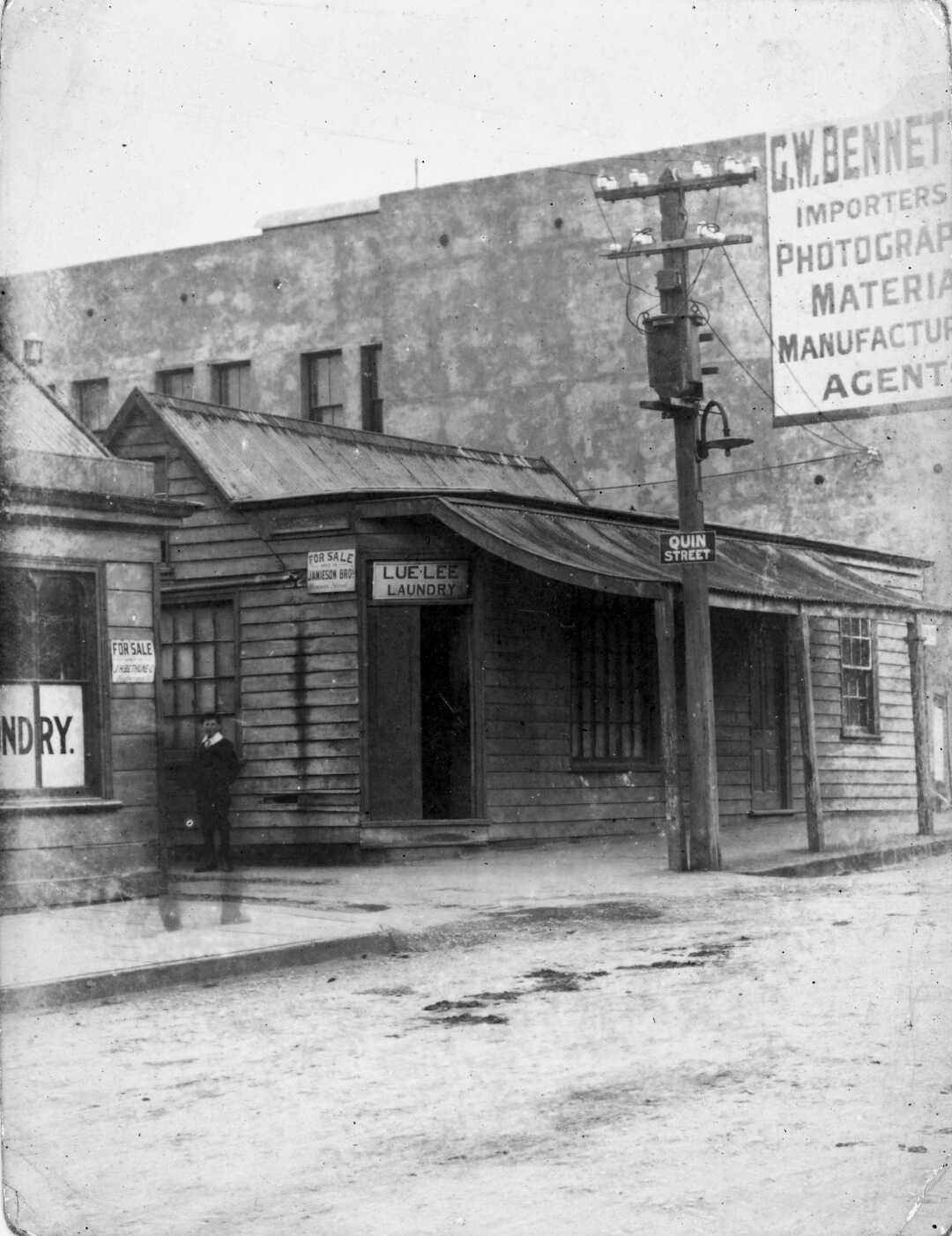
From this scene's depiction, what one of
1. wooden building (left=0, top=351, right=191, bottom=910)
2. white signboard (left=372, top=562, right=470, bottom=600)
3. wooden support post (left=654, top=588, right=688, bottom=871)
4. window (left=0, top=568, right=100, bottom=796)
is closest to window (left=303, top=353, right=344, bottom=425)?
white signboard (left=372, top=562, right=470, bottom=600)

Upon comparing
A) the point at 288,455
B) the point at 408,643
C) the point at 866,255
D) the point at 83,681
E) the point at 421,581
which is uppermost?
the point at 288,455

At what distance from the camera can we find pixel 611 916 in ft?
43.5

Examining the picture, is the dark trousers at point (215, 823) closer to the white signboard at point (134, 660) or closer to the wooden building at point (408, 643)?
the wooden building at point (408, 643)

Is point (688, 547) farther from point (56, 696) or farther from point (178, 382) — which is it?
point (178, 382)

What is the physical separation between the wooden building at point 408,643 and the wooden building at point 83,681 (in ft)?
12.7

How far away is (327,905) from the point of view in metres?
13.6

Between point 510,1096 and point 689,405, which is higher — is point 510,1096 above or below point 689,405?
below

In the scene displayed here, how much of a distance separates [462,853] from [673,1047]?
10.7 meters

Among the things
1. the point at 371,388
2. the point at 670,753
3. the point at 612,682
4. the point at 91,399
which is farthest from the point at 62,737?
the point at 91,399

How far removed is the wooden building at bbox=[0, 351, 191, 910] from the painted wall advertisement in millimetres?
5705

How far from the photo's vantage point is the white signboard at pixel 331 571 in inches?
717

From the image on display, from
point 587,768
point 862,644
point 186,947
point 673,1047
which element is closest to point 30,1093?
point 673,1047

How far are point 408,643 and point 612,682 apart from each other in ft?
10.8

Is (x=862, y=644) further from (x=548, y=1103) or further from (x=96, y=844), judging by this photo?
(x=548, y=1103)
